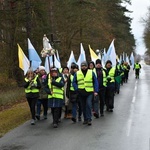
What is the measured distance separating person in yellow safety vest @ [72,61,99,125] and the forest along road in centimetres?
39

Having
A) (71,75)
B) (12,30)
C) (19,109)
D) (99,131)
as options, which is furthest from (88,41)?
(99,131)

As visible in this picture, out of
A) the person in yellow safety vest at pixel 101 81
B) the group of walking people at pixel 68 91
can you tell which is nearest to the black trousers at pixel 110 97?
the person in yellow safety vest at pixel 101 81

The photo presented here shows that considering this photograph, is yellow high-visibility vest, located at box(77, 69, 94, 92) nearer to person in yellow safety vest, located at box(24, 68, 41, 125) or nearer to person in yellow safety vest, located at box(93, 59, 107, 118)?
person in yellow safety vest, located at box(24, 68, 41, 125)

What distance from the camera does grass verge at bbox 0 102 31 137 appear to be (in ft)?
35.4

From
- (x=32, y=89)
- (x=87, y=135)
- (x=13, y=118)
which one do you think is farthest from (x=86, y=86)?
(x=13, y=118)

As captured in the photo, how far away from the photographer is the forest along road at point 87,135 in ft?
26.3

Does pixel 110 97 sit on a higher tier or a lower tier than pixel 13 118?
higher

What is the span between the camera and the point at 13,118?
12.3m

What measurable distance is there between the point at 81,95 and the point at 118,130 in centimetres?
174

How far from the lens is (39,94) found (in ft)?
39.0

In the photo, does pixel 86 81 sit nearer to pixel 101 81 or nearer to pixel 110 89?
pixel 101 81

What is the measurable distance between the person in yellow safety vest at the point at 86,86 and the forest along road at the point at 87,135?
1.29 ft

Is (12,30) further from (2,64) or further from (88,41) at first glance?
(88,41)

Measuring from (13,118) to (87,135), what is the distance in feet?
12.8
